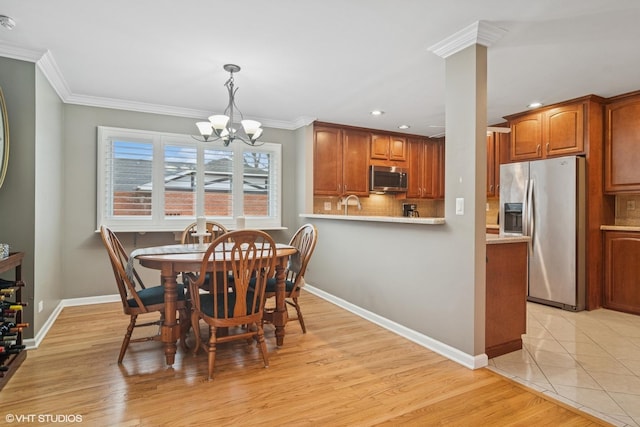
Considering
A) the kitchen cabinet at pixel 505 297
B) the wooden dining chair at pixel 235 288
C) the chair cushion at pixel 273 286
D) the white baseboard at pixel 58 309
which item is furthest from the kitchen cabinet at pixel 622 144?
the white baseboard at pixel 58 309

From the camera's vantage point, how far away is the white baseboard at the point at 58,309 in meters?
2.74

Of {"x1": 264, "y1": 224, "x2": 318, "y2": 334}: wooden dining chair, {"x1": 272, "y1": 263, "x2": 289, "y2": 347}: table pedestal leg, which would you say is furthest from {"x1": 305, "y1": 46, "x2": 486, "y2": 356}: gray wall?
{"x1": 272, "y1": 263, "x2": 289, "y2": 347}: table pedestal leg

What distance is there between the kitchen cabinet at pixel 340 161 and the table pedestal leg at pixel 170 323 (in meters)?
2.83

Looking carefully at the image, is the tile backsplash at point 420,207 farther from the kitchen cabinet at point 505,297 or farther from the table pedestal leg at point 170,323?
the table pedestal leg at point 170,323

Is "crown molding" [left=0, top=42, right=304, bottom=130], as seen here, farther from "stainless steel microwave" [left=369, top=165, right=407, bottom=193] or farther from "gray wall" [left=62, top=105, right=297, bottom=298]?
"stainless steel microwave" [left=369, top=165, right=407, bottom=193]

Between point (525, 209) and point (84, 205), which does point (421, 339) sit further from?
point (84, 205)

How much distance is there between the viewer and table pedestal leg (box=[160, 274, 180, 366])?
8.02 feet

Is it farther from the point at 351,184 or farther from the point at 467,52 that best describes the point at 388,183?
the point at 467,52

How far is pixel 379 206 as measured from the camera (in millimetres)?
5949

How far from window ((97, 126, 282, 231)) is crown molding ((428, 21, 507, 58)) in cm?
287

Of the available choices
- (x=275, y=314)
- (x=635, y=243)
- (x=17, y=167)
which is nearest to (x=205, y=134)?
(x=17, y=167)

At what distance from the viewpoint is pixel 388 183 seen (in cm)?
555

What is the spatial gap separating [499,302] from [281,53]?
2541mm

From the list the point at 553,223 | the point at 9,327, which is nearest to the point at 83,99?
the point at 9,327
